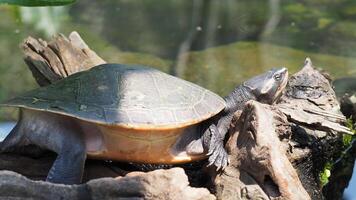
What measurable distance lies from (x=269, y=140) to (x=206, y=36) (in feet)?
10.0

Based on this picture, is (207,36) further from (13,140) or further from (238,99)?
(13,140)

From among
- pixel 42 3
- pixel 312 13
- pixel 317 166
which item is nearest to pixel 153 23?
pixel 312 13

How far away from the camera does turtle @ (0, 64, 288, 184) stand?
1.55 meters

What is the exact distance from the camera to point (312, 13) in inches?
200

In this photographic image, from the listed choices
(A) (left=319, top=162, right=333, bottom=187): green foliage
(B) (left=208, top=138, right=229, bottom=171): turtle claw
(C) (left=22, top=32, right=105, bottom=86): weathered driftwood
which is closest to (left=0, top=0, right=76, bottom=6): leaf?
(B) (left=208, top=138, right=229, bottom=171): turtle claw

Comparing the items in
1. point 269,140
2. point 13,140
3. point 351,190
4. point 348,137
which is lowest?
point 351,190

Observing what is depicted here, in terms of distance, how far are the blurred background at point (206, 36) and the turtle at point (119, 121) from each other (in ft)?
4.00

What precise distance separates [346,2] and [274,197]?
4.18m

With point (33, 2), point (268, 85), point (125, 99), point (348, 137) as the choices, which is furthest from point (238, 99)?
point (33, 2)

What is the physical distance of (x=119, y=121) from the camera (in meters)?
1.54

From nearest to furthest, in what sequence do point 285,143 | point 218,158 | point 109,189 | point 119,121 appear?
point 109,189
point 119,121
point 218,158
point 285,143

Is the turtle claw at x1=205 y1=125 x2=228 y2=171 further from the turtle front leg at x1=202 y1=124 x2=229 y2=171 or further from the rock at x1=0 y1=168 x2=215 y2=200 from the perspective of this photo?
the rock at x1=0 y1=168 x2=215 y2=200

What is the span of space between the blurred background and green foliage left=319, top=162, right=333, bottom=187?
1400mm

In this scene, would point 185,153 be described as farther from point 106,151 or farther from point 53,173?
point 53,173
